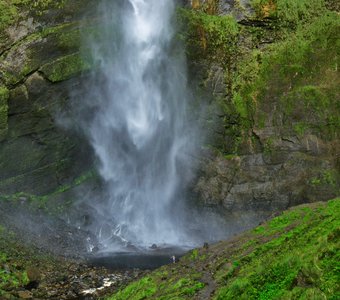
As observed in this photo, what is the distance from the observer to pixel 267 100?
2302cm

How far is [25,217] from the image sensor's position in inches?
834

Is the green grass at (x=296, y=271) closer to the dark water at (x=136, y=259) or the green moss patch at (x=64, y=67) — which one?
the dark water at (x=136, y=259)

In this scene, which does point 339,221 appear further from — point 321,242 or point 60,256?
point 60,256

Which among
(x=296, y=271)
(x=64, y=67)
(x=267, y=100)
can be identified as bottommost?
(x=296, y=271)

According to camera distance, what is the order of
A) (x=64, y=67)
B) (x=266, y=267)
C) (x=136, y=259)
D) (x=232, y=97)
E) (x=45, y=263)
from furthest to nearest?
(x=232, y=97), (x=64, y=67), (x=136, y=259), (x=45, y=263), (x=266, y=267)

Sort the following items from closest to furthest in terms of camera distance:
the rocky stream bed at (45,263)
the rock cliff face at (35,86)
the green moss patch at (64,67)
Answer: the rocky stream bed at (45,263) → the rock cliff face at (35,86) → the green moss patch at (64,67)

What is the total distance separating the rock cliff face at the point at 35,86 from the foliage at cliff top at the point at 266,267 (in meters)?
10.4

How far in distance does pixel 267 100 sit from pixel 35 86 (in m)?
12.2

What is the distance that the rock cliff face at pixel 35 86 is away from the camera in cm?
2162

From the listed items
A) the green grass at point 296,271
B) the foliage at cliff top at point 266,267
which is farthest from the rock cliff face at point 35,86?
the green grass at point 296,271

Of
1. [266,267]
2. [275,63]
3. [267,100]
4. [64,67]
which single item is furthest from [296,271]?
[64,67]

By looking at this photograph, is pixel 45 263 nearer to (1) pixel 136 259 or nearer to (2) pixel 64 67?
(1) pixel 136 259

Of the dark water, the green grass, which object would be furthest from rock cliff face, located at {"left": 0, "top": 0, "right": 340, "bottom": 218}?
the green grass

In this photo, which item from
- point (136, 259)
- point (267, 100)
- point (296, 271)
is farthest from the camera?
point (267, 100)
